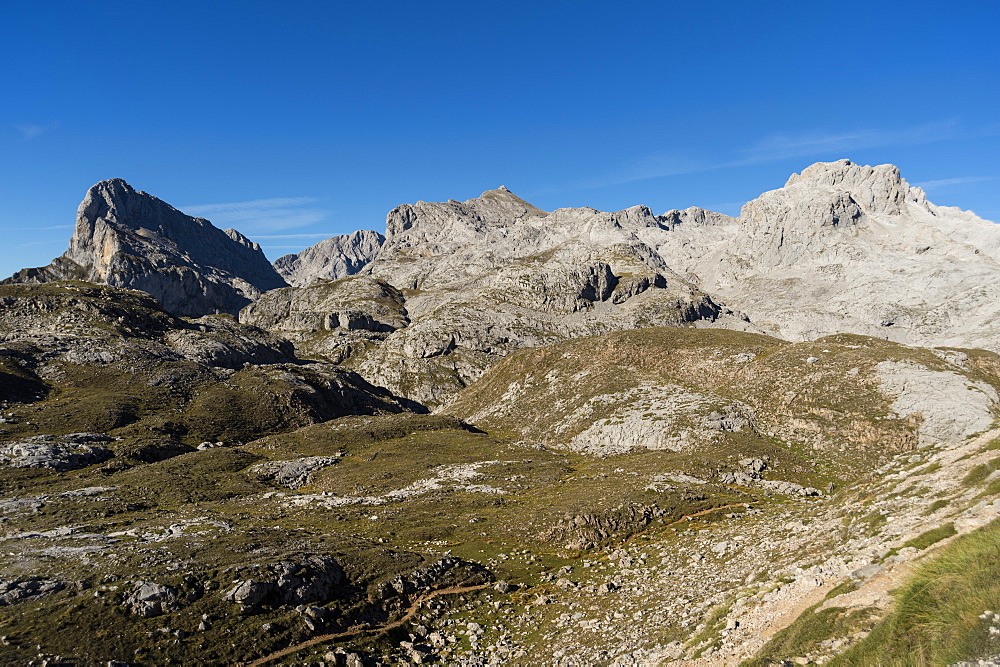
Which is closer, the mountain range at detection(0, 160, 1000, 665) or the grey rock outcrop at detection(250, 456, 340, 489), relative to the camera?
the mountain range at detection(0, 160, 1000, 665)

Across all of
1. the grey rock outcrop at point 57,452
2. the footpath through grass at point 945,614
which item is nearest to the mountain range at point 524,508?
the footpath through grass at point 945,614

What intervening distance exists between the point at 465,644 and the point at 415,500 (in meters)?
35.3

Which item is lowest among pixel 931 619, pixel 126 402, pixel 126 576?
pixel 126 576

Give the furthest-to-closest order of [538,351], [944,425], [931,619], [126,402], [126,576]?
[538,351] → [126,402] → [944,425] → [126,576] → [931,619]

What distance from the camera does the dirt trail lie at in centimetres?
2734

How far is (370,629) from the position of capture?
30.9 meters

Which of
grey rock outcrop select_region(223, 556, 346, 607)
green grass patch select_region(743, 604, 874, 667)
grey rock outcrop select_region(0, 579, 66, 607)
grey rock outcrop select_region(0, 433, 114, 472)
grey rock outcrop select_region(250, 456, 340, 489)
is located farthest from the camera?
grey rock outcrop select_region(250, 456, 340, 489)

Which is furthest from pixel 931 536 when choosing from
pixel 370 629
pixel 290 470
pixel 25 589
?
pixel 290 470

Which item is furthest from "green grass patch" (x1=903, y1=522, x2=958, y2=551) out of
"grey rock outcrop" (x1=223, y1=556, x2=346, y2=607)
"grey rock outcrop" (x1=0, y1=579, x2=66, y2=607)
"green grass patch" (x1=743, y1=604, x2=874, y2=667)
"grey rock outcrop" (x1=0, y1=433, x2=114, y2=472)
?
"grey rock outcrop" (x1=0, y1=433, x2=114, y2=472)

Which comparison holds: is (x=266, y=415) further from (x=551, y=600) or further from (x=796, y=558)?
(x=796, y=558)

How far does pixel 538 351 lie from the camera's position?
13775 cm

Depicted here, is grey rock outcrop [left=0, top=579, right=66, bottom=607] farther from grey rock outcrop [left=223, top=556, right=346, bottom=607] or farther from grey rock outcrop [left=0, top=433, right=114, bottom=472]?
grey rock outcrop [left=0, top=433, right=114, bottom=472]

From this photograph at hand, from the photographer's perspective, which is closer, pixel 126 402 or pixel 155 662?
pixel 155 662

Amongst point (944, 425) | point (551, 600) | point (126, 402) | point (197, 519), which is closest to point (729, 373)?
point (944, 425)
